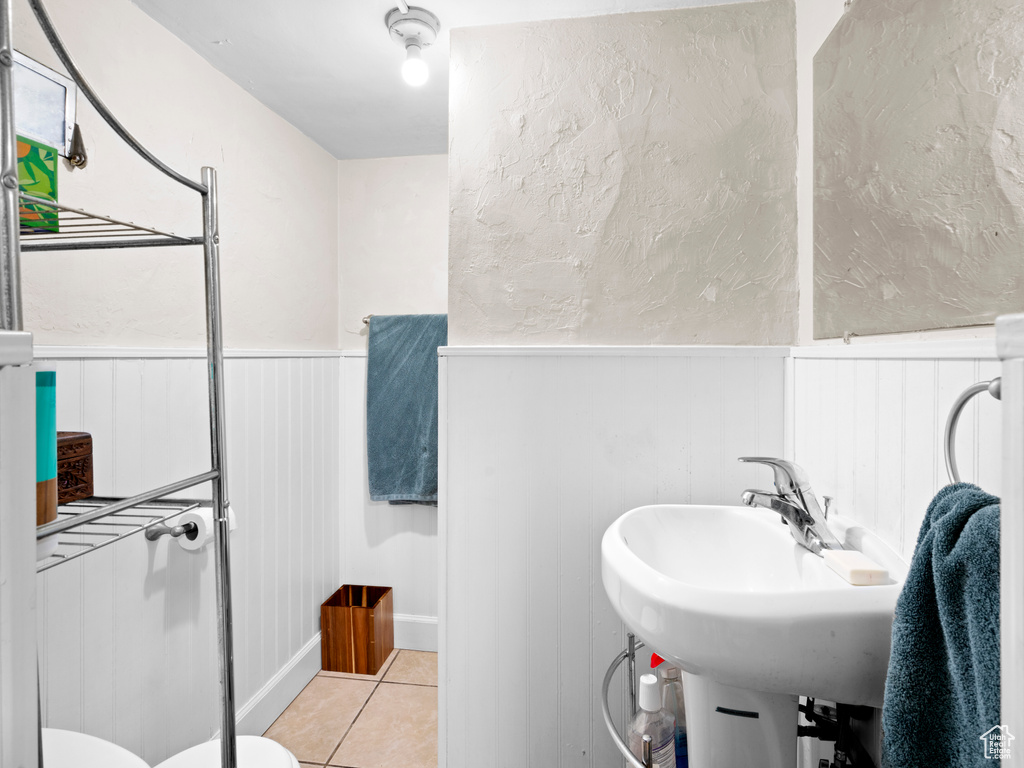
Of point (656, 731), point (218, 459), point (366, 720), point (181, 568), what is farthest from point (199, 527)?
point (656, 731)

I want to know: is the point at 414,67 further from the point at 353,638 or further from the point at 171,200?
the point at 353,638

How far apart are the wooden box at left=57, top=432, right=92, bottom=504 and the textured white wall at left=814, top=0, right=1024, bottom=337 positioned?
120 centimetres

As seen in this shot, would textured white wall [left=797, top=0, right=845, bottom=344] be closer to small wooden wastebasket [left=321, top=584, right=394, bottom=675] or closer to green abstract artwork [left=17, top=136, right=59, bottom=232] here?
green abstract artwork [left=17, top=136, right=59, bottom=232]

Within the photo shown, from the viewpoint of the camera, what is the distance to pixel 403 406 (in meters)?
2.13

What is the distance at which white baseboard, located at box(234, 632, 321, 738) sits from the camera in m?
1.66

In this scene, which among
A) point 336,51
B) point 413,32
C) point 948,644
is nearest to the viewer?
point 948,644

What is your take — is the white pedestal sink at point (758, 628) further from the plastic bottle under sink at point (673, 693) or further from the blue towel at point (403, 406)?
the blue towel at point (403, 406)

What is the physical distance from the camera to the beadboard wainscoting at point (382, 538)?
2.21 meters

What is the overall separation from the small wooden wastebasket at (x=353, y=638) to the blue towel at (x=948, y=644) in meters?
1.88

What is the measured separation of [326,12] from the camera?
4.35ft

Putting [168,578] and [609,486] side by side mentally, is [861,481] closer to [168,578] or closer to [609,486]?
[609,486]

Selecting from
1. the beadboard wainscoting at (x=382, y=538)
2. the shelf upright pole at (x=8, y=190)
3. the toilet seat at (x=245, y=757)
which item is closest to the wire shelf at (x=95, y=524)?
the shelf upright pole at (x=8, y=190)

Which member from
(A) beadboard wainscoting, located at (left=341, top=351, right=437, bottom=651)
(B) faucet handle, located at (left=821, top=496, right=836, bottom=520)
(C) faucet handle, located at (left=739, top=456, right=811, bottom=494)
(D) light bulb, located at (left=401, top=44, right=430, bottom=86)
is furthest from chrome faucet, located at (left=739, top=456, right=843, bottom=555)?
(A) beadboard wainscoting, located at (left=341, top=351, right=437, bottom=651)

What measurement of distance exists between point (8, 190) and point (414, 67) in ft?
3.61
